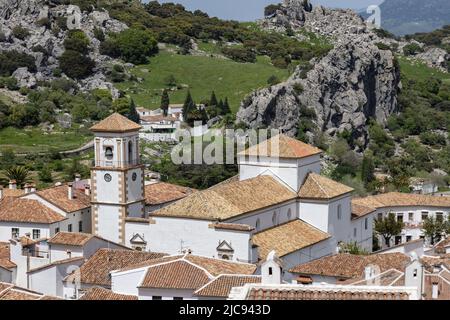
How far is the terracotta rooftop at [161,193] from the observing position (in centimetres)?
4197

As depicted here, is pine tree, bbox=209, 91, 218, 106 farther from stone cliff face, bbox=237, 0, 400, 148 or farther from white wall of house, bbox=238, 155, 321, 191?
white wall of house, bbox=238, 155, 321, 191

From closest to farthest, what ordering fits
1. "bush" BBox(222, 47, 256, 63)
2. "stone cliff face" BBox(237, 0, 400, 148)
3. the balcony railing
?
the balcony railing → "stone cliff face" BBox(237, 0, 400, 148) → "bush" BBox(222, 47, 256, 63)

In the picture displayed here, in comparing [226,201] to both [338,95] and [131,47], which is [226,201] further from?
[131,47]

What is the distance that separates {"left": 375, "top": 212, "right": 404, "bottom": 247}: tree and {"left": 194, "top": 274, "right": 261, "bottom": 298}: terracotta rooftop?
24.0 metres

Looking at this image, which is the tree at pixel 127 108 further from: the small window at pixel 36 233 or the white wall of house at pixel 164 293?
the white wall of house at pixel 164 293

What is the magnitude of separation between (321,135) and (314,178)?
4226 centimetres

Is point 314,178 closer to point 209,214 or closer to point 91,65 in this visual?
point 209,214

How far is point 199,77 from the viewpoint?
4097 inches

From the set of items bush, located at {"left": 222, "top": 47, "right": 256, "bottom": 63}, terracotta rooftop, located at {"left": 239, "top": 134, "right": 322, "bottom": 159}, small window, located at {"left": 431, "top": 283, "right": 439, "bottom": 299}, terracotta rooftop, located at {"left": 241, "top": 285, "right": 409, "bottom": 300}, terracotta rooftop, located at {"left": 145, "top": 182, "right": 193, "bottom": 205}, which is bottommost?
terracotta rooftop, located at {"left": 145, "top": 182, "right": 193, "bottom": 205}

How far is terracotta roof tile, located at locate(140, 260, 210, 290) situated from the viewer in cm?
2608

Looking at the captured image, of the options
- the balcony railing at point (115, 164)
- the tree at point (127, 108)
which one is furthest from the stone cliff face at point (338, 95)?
the balcony railing at point (115, 164)

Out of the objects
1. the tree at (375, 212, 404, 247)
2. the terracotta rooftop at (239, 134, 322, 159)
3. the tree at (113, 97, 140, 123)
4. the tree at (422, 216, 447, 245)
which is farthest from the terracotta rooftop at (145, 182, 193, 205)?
the tree at (113, 97, 140, 123)

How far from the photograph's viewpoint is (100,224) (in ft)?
124

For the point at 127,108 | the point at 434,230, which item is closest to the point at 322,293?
the point at 434,230
